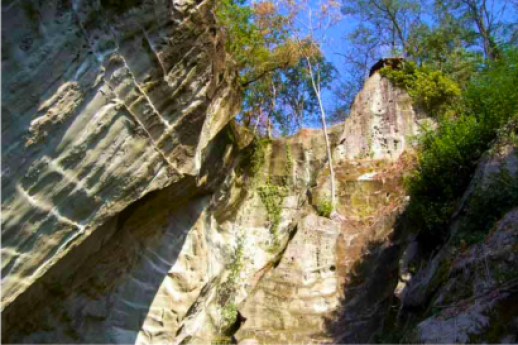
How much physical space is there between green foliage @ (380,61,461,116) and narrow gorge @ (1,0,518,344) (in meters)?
2.71

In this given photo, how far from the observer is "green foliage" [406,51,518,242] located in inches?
366

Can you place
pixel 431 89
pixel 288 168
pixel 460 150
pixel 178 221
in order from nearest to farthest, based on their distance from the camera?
pixel 460 150
pixel 178 221
pixel 288 168
pixel 431 89

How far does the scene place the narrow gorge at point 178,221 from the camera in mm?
6320

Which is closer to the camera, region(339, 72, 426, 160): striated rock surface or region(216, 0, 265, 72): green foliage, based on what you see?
region(216, 0, 265, 72): green foliage

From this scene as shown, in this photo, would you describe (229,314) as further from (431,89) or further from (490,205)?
(431,89)

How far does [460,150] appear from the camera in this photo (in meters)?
9.87

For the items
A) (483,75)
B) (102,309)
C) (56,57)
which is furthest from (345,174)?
(56,57)

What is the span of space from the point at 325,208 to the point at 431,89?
18.5 feet

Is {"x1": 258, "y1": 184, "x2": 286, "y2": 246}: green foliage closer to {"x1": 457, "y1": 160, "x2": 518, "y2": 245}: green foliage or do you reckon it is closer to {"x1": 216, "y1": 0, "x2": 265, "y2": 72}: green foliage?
{"x1": 216, "y1": 0, "x2": 265, "y2": 72}: green foliage

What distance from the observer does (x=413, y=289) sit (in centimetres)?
852

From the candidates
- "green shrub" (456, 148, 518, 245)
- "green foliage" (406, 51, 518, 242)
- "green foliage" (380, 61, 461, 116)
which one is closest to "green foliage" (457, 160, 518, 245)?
"green shrub" (456, 148, 518, 245)

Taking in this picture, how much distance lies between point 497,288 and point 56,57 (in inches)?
232

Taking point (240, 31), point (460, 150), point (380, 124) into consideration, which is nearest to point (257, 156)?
point (240, 31)

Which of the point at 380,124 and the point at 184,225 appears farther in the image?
the point at 380,124
